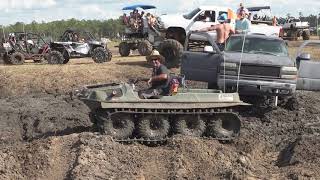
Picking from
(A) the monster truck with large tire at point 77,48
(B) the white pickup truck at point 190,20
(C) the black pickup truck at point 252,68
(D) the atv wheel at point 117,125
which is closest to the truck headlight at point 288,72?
(C) the black pickup truck at point 252,68

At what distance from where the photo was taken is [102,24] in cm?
10344

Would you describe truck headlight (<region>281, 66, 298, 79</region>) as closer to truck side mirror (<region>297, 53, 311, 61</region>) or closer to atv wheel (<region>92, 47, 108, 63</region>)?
truck side mirror (<region>297, 53, 311, 61</region>)

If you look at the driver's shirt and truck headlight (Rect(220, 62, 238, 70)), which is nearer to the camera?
the driver's shirt

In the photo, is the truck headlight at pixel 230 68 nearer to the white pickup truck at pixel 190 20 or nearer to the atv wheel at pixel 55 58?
the white pickup truck at pixel 190 20

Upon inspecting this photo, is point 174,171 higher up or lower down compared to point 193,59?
lower down

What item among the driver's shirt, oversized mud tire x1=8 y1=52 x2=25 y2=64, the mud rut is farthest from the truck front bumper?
oversized mud tire x1=8 y1=52 x2=25 y2=64

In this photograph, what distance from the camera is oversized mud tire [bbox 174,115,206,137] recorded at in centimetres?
1145

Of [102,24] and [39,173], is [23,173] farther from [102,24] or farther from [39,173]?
[102,24]

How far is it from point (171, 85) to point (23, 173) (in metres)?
3.52

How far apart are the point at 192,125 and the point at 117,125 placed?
1.57 m

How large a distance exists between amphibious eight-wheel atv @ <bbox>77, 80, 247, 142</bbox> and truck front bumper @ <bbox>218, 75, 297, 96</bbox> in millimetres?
1526

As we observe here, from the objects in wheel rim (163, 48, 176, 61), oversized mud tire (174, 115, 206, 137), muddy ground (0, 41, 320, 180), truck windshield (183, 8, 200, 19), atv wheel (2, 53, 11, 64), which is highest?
truck windshield (183, 8, 200, 19)

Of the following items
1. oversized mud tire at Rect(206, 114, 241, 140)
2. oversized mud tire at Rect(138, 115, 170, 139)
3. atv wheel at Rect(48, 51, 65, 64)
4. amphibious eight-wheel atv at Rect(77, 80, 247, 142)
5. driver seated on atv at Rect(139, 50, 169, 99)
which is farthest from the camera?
atv wheel at Rect(48, 51, 65, 64)

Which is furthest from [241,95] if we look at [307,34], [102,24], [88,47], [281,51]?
[102,24]
